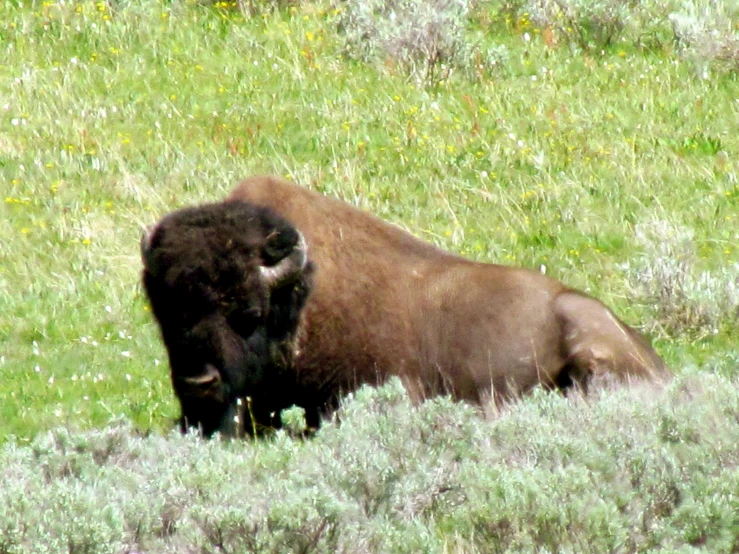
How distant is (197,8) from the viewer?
1634cm

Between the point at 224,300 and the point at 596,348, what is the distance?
2.20 metres

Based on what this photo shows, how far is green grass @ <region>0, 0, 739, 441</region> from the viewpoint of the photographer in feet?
33.9

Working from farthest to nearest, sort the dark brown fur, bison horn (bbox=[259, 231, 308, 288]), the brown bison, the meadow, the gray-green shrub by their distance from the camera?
the dark brown fur, bison horn (bbox=[259, 231, 308, 288]), the brown bison, the meadow, the gray-green shrub

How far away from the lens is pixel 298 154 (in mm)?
13227

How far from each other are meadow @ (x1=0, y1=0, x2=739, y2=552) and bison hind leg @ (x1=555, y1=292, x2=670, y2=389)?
0.44m

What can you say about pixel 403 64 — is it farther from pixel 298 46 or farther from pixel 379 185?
pixel 379 185

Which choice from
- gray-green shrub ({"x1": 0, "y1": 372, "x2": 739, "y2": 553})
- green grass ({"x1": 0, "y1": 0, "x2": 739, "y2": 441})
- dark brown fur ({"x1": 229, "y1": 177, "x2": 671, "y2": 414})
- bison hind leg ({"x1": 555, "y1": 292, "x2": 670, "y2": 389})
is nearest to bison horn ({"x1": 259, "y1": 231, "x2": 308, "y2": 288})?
dark brown fur ({"x1": 229, "y1": 177, "x2": 671, "y2": 414})

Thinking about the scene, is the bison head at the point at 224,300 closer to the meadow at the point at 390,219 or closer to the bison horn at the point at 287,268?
the bison horn at the point at 287,268

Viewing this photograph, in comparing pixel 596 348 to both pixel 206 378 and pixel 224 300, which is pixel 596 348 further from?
pixel 206 378

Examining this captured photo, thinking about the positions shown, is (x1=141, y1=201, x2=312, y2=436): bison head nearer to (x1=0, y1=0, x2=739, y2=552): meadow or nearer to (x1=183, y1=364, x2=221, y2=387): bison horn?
(x1=183, y1=364, x2=221, y2=387): bison horn

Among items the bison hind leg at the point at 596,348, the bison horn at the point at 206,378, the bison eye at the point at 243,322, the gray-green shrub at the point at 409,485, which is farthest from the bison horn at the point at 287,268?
the bison hind leg at the point at 596,348

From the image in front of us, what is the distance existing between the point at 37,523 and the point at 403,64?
10.3m

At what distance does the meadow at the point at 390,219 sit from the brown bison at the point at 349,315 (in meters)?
0.65

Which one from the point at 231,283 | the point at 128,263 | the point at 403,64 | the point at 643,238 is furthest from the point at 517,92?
the point at 231,283
